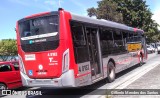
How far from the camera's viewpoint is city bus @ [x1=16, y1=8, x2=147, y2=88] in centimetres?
974

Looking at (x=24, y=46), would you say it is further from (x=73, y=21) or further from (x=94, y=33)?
(x=94, y=33)

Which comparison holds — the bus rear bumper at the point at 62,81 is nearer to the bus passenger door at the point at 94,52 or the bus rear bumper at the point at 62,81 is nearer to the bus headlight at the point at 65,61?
the bus headlight at the point at 65,61

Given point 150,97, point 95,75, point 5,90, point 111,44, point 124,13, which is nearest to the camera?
point 150,97

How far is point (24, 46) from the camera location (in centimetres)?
1080

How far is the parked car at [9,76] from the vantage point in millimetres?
12484

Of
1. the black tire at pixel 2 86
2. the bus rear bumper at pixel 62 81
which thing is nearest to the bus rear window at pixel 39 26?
the bus rear bumper at pixel 62 81

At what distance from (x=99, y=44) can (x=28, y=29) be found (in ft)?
11.2

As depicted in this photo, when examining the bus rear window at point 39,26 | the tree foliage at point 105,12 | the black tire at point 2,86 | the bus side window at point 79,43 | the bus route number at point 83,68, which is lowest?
the black tire at point 2,86

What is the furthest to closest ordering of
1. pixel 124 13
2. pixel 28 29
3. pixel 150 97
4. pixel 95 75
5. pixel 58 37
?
pixel 124 13
pixel 95 75
pixel 28 29
pixel 58 37
pixel 150 97

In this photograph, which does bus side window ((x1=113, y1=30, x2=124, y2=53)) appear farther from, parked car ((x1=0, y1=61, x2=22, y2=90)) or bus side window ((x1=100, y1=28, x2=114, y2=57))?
parked car ((x1=0, y1=61, x2=22, y2=90))

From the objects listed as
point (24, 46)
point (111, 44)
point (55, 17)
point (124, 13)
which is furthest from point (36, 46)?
point (124, 13)

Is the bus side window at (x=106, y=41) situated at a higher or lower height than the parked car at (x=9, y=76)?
higher

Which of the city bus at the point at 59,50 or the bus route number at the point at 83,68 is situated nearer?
the city bus at the point at 59,50

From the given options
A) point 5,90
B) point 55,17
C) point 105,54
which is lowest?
point 5,90
